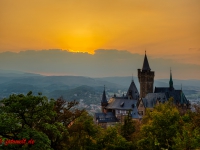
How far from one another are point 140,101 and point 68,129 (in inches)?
2803

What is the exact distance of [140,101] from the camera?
327ft

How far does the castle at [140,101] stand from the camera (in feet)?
320

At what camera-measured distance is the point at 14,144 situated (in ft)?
70.1

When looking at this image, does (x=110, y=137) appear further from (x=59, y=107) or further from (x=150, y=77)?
(x=150, y=77)

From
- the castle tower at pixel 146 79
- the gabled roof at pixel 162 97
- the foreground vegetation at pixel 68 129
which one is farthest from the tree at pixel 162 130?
the castle tower at pixel 146 79

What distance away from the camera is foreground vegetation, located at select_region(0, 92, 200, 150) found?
2200 cm

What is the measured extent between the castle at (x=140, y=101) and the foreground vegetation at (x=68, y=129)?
5312cm

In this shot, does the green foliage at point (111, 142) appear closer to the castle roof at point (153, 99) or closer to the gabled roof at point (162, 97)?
the gabled roof at point (162, 97)

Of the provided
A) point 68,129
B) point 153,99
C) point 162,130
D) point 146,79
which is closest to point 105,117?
point 153,99

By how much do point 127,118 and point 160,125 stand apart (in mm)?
13528

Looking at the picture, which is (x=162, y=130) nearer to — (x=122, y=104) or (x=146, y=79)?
(x=122, y=104)

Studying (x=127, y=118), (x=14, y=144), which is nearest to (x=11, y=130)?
(x=14, y=144)

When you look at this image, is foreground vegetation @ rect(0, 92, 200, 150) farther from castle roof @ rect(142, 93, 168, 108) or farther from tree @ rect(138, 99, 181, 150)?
castle roof @ rect(142, 93, 168, 108)

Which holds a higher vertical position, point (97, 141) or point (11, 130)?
point (11, 130)
